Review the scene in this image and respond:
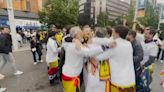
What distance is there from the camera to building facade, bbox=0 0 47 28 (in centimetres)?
2770

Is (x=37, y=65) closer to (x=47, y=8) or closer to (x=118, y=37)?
(x=118, y=37)

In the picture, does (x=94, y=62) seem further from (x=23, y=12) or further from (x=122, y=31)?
(x=23, y=12)

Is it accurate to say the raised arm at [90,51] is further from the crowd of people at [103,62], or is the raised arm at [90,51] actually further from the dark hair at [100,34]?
the dark hair at [100,34]

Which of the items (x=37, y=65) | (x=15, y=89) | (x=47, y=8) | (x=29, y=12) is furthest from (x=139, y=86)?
(x=29, y=12)

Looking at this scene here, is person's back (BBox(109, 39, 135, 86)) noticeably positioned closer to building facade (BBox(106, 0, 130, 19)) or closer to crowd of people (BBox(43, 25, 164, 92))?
crowd of people (BBox(43, 25, 164, 92))

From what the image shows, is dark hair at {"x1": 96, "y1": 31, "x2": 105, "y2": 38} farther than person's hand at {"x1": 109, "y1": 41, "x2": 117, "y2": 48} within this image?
Yes

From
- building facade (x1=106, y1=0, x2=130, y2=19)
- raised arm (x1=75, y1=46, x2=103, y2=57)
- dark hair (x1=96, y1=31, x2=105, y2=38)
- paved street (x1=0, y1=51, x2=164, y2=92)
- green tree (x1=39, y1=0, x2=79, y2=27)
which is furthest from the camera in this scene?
building facade (x1=106, y1=0, x2=130, y2=19)

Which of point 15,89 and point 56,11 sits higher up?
point 56,11

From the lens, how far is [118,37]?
320 cm

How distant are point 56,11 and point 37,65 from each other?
444 inches

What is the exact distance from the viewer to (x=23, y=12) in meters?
32.6

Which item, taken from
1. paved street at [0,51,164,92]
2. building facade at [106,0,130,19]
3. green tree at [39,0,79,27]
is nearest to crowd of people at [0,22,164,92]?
paved street at [0,51,164,92]

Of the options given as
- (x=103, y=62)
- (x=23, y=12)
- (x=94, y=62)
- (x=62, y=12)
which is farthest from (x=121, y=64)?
(x=23, y=12)

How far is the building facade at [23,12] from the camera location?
2770 cm
